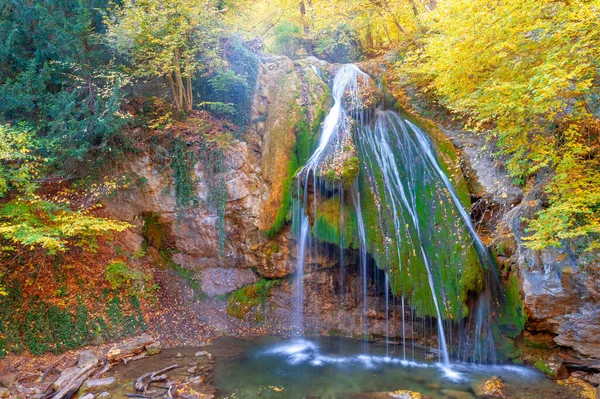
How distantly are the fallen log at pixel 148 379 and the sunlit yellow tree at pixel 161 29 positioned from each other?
254 inches

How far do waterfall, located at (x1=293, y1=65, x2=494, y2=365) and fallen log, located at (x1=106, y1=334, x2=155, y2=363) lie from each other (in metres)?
3.48

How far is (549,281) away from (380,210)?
3436 mm

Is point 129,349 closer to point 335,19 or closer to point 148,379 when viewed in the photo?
point 148,379

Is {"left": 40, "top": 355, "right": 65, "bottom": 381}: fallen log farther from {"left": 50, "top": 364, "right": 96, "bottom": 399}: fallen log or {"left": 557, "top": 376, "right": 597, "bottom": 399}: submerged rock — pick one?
{"left": 557, "top": 376, "right": 597, "bottom": 399}: submerged rock

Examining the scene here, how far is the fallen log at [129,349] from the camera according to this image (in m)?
6.41

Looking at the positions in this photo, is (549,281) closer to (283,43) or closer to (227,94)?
(227,94)

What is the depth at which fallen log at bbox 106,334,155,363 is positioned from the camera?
641cm

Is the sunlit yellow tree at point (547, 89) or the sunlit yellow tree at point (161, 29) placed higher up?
the sunlit yellow tree at point (161, 29)

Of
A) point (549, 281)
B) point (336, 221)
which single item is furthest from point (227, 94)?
point (549, 281)

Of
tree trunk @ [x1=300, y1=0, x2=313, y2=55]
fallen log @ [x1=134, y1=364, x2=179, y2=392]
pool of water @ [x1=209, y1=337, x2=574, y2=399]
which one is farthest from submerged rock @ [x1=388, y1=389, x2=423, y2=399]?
tree trunk @ [x1=300, y1=0, x2=313, y2=55]

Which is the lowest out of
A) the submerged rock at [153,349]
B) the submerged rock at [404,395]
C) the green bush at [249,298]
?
the submerged rock at [404,395]

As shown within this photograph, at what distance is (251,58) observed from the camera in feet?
33.7

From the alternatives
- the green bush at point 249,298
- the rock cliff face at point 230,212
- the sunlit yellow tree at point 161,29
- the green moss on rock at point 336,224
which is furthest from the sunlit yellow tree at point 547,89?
the green bush at point 249,298

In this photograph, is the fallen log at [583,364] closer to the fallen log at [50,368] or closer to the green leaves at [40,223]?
the green leaves at [40,223]
